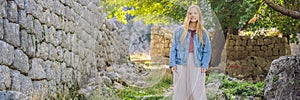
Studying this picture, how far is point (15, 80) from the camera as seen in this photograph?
4711 mm

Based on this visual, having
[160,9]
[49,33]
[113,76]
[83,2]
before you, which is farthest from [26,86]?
[160,9]

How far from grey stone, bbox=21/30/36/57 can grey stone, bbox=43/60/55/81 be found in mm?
520

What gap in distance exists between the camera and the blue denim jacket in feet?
18.2

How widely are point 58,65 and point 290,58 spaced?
334cm

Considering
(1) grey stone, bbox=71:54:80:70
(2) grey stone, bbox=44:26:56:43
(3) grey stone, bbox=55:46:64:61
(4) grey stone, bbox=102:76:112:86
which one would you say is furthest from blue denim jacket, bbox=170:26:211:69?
(4) grey stone, bbox=102:76:112:86

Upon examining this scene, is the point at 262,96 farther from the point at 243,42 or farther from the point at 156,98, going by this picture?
the point at 243,42

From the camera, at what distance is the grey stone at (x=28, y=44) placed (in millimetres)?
5066

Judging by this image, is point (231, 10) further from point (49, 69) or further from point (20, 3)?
point (20, 3)

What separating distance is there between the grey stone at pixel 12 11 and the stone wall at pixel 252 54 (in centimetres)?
1092

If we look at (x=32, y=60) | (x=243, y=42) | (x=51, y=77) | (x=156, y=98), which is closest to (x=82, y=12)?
(x=156, y=98)

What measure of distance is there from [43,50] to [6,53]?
1.50 m

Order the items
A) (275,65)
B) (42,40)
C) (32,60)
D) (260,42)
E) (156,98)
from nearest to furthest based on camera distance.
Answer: (32,60) < (42,40) < (275,65) < (156,98) < (260,42)

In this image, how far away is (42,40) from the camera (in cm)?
592

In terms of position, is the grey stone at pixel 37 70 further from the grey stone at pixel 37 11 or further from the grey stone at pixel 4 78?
the grey stone at pixel 4 78
